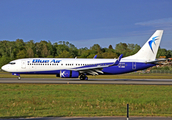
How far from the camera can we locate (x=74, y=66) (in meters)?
43.5

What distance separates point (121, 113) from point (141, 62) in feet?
102

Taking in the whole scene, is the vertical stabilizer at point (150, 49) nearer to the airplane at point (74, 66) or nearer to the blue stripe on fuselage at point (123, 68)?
the airplane at point (74, 66)

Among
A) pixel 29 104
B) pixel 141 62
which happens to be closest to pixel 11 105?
pixel 29 104

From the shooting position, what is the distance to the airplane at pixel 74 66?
42.7m

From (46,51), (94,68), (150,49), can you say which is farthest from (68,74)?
(46,51)

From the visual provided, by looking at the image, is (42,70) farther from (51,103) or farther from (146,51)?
(51,103)

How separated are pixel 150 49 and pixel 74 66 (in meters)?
14.5

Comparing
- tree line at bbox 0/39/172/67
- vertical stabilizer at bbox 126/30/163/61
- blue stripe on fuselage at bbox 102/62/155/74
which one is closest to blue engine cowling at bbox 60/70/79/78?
blue stripe on fuselage at bbox 102/62/155/74

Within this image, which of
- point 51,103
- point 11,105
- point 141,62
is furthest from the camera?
point 141,62

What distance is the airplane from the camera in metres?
42.7

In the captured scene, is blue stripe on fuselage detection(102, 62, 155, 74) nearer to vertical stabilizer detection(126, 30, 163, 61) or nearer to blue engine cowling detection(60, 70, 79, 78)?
vertical stabilizer detection(126, 30, 163, 61)

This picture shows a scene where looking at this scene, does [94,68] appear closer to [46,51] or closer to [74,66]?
[74,66]

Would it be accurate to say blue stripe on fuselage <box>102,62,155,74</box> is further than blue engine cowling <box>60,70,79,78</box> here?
Yes

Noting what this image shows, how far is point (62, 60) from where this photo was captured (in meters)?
43.7
